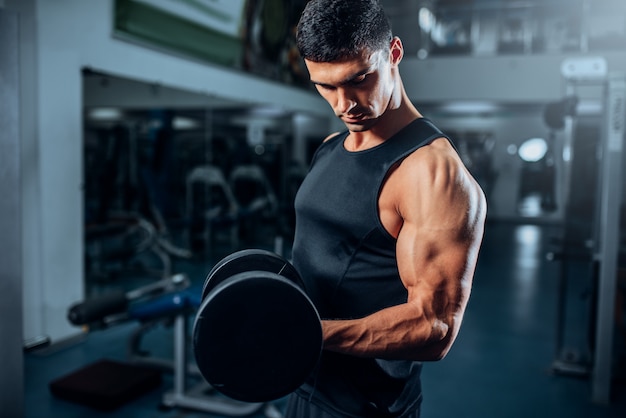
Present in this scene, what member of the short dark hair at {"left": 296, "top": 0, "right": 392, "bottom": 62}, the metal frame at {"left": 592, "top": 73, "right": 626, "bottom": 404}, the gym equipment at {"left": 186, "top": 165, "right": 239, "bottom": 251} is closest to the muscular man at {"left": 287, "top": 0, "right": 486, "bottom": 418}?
the short dark hair at {"left": 296, "top": 0, "right": 392, "bottom": 62}

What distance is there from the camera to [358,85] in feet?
2.66

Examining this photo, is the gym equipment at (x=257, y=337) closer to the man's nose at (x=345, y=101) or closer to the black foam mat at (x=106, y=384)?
the man's nose at (x=345, y=101)

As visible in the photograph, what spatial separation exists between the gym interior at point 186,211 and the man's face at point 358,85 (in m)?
1.14

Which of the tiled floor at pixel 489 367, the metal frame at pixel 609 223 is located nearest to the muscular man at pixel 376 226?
the tiled floor at pixel 489 367

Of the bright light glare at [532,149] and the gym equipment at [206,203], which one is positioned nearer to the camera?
the gym equipment at [206,203]

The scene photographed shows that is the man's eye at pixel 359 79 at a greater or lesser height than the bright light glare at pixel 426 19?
lesser

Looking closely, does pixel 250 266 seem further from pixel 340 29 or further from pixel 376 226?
pixel 340 29

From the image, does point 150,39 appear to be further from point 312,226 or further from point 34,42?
point 312,226

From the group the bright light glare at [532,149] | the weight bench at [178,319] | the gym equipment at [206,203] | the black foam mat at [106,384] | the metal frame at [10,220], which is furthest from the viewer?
the bright light glare at [532,149]

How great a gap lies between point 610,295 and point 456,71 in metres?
6.06

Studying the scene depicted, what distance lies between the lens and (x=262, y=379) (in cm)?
74

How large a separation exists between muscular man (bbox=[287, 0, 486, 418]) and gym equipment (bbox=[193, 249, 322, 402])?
0.09 metres

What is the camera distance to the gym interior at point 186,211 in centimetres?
233

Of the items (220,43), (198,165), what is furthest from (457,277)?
(198,165)
